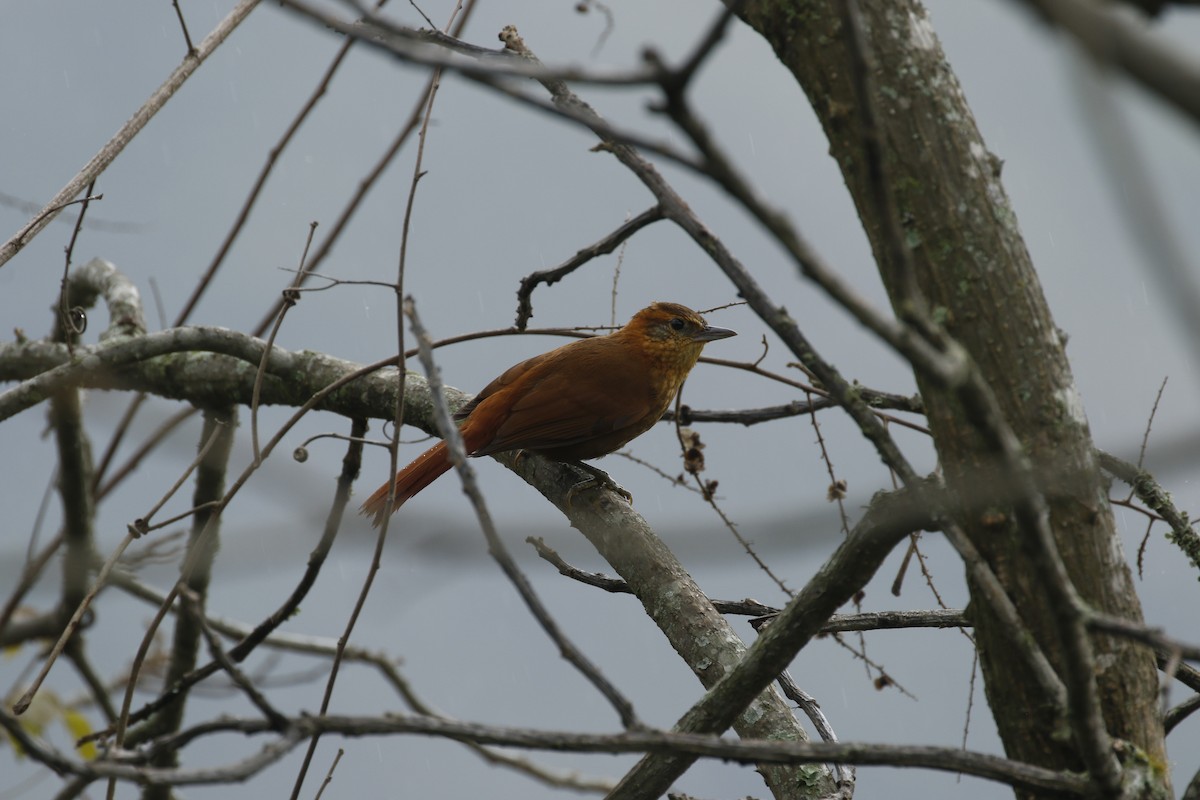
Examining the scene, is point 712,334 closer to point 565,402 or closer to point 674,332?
point 674,332

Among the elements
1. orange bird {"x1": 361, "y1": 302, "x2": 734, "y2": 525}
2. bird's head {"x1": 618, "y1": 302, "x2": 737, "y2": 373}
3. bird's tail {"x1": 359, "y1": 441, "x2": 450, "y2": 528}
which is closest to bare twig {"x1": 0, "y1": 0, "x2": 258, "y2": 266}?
orange bird {"x1": 361, "y1": 302, "x2": 734, "y2": 525}

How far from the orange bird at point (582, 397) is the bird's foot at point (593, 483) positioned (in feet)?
0.04

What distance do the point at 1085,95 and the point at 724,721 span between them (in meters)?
1.36

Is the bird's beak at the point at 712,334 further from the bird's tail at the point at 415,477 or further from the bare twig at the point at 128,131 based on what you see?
the bare twig at the point at 128,131

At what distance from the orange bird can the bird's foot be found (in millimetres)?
12

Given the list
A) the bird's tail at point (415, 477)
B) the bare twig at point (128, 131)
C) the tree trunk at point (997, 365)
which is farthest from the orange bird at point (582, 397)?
the tree trunk at point (997, 365)

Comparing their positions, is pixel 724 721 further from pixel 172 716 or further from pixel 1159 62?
pixel 172 716

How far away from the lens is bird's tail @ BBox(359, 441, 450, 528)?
374 centimetres

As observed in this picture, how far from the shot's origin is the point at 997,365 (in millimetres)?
1777

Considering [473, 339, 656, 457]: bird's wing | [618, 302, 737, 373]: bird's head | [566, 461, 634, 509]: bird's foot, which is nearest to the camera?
[566, 461, 634, 509]: bird's foot

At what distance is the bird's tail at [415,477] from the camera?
12.3 ft

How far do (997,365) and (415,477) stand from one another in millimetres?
2402

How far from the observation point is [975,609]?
1839 millimetres

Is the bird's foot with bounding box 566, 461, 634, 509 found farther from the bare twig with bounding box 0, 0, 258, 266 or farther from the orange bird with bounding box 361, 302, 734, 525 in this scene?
the bare twig with bounding box 0, 0, 258, 266
